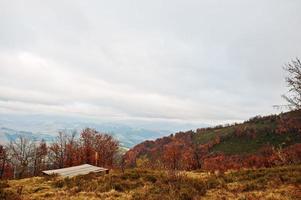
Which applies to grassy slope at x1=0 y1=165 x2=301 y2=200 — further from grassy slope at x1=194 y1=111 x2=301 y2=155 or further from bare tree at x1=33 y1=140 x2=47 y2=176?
grassy slope at x1=194 y1=111 x2=301 y2=155

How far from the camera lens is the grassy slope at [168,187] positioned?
1459 cm

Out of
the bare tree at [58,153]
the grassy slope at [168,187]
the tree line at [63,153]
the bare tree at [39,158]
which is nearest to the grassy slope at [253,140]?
the tree line at [63,153]

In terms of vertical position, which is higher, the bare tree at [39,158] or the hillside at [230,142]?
the hillside at [230,142]

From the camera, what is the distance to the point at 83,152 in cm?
6900

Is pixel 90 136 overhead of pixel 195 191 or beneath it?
overhead

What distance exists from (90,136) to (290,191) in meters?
64.9

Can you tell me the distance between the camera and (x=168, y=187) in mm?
16344

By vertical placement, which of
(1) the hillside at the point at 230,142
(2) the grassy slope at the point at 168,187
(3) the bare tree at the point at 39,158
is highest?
(1) the hillside at the point at 230,142

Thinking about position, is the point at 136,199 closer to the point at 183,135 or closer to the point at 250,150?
the point at 250,150

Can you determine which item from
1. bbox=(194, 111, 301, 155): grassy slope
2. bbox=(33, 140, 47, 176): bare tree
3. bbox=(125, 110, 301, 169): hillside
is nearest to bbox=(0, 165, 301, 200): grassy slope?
bbox=(33, 140, 47, 176): bare tree

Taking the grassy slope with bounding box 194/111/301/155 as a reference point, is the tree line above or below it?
below

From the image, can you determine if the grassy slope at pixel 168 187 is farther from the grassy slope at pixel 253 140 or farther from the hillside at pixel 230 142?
the grassy slope at pixel 253 140

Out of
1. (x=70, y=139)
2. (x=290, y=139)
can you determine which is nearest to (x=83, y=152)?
(x=70, y=139)

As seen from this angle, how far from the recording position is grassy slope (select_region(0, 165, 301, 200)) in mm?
14586
